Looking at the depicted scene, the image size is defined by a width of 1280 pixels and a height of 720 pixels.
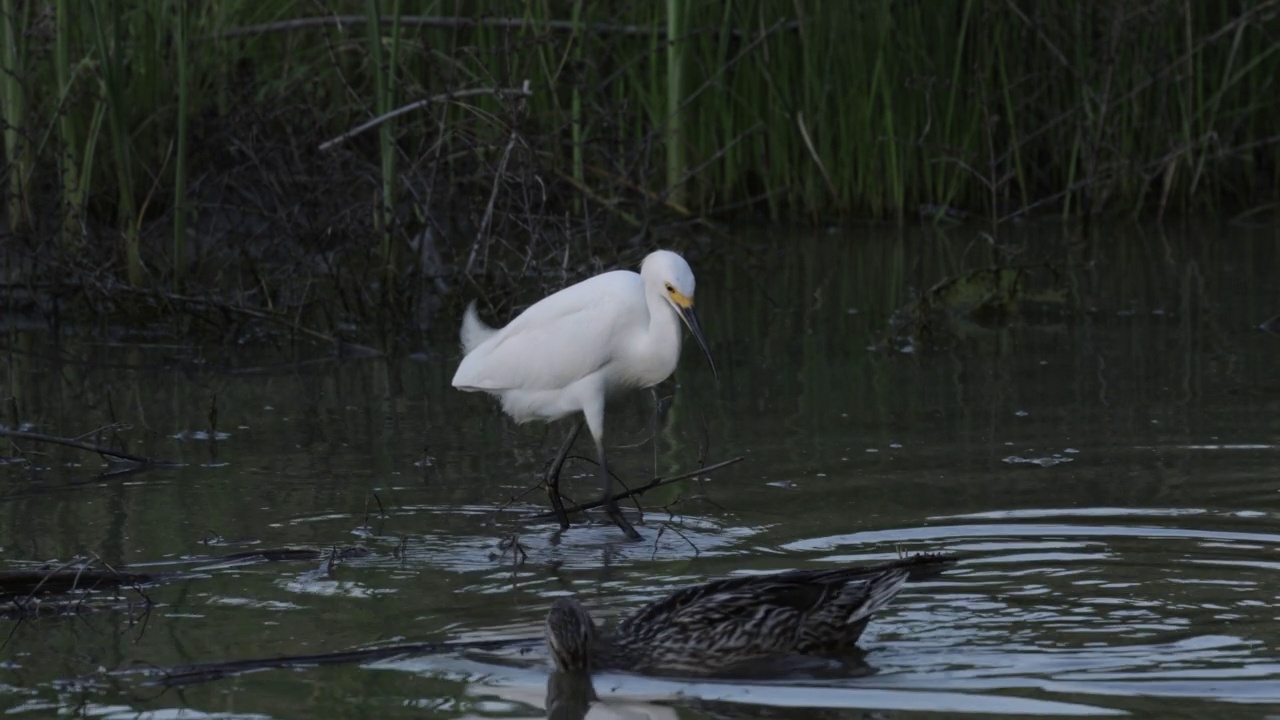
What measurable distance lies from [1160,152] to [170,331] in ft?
26.6

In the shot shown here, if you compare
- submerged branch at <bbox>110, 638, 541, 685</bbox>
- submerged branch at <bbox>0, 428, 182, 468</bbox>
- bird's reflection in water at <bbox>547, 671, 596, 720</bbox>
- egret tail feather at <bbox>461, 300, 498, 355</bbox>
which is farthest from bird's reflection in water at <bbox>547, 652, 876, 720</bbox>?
egret tail feather at <bbox>461, 300, 498, 355</bbox>

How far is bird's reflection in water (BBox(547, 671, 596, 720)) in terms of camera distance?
4.21 m

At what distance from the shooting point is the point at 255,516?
6.30 metres

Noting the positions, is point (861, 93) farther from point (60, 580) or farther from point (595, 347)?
point (60, 580)

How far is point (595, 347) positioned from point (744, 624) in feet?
7.15

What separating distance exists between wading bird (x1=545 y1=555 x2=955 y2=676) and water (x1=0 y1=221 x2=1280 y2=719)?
0.12 m

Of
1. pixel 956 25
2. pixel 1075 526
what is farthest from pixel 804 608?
pixel 956 25

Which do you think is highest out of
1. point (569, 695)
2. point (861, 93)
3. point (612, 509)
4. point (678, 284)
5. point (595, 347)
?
point (861, 93)

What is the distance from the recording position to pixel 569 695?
433 centimetres

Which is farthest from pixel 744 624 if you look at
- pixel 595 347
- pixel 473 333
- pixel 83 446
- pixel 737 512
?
pixel 473 333

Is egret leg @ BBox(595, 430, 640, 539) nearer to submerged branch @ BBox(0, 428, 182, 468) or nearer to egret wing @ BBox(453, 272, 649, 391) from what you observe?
egret wing @ BBox(453, 272, 649, 391)

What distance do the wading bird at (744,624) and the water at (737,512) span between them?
12 cm

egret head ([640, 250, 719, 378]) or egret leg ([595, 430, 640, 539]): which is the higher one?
egret head ([640, 250, 719, 378])

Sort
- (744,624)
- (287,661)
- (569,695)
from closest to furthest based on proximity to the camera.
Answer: (569,695) < (287,661) < (744,624)
